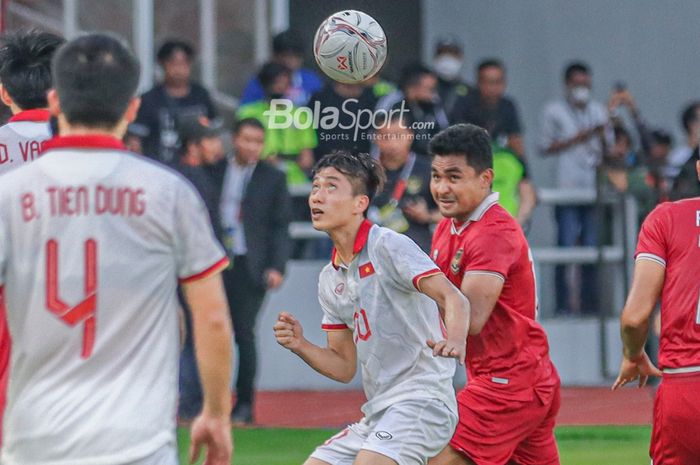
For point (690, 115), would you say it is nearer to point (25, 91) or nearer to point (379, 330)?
point (379, 330)

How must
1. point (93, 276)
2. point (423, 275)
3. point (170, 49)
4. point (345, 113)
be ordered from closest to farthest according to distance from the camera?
point (93, 276)
point (423, 275)
point (345, 113)
point (170, 49)

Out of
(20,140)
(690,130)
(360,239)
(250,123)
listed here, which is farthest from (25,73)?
(690,130)

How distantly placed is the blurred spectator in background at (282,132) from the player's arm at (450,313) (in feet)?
22.9

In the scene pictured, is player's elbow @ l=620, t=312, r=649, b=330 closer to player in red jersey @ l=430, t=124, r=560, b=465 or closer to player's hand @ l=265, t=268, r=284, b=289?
player in red jersey @ l=430, t=124, r=560, b=465

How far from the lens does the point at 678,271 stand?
6062 millimetres

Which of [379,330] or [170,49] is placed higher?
[170,49]

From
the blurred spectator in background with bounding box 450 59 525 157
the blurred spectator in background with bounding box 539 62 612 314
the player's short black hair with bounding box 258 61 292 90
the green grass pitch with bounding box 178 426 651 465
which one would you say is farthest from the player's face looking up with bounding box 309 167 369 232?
the blurred spectator in background with bounding box 539 62 612 314

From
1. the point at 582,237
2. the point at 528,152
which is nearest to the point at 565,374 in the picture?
the point at 582,237

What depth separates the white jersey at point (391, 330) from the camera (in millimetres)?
6227

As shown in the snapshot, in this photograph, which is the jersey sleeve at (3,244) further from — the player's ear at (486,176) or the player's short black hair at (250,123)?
the player's short black hair at (250,123)

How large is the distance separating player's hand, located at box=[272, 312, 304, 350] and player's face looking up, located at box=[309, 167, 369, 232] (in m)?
0.48

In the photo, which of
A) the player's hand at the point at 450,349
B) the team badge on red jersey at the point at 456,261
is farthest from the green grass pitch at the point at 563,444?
the player's hand at the point at 450,349

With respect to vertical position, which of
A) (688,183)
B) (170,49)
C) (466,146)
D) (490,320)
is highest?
(170,49)

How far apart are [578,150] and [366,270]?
8855 mm
